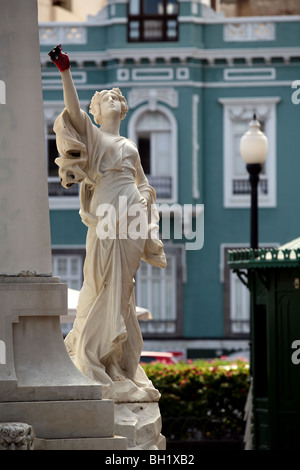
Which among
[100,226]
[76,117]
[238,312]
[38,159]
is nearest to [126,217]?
[100,226]

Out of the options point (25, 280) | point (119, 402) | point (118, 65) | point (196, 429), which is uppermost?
point (118, 65)

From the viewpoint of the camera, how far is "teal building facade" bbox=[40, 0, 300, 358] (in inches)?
1299

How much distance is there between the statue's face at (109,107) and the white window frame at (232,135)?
22.9 m

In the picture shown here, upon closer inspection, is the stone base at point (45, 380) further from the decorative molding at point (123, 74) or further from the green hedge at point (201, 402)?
the decorative molding at point (123, 74)

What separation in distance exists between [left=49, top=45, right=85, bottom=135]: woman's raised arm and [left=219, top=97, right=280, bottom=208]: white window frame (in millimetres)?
23613

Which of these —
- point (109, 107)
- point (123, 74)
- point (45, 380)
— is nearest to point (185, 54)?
point (123, 74)

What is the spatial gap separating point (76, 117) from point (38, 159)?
151 centimetres

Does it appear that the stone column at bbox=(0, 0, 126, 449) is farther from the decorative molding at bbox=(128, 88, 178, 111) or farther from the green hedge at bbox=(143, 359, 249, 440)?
the decorative molding at bbox=(128, 88, 178, 111)

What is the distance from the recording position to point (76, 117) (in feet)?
31.3

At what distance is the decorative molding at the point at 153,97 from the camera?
33.1 m

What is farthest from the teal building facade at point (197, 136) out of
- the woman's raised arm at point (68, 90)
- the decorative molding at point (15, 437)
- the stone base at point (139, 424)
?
the decorative molding at point (15, 437)

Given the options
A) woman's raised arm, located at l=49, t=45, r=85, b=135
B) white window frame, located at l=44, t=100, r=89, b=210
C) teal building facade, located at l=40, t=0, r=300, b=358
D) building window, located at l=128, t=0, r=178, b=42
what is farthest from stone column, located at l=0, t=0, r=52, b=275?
building window, located at l=128, t=0, r=178, b=42

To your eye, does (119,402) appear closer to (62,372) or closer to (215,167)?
(62,372)

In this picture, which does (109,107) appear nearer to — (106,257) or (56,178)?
(106,257)
